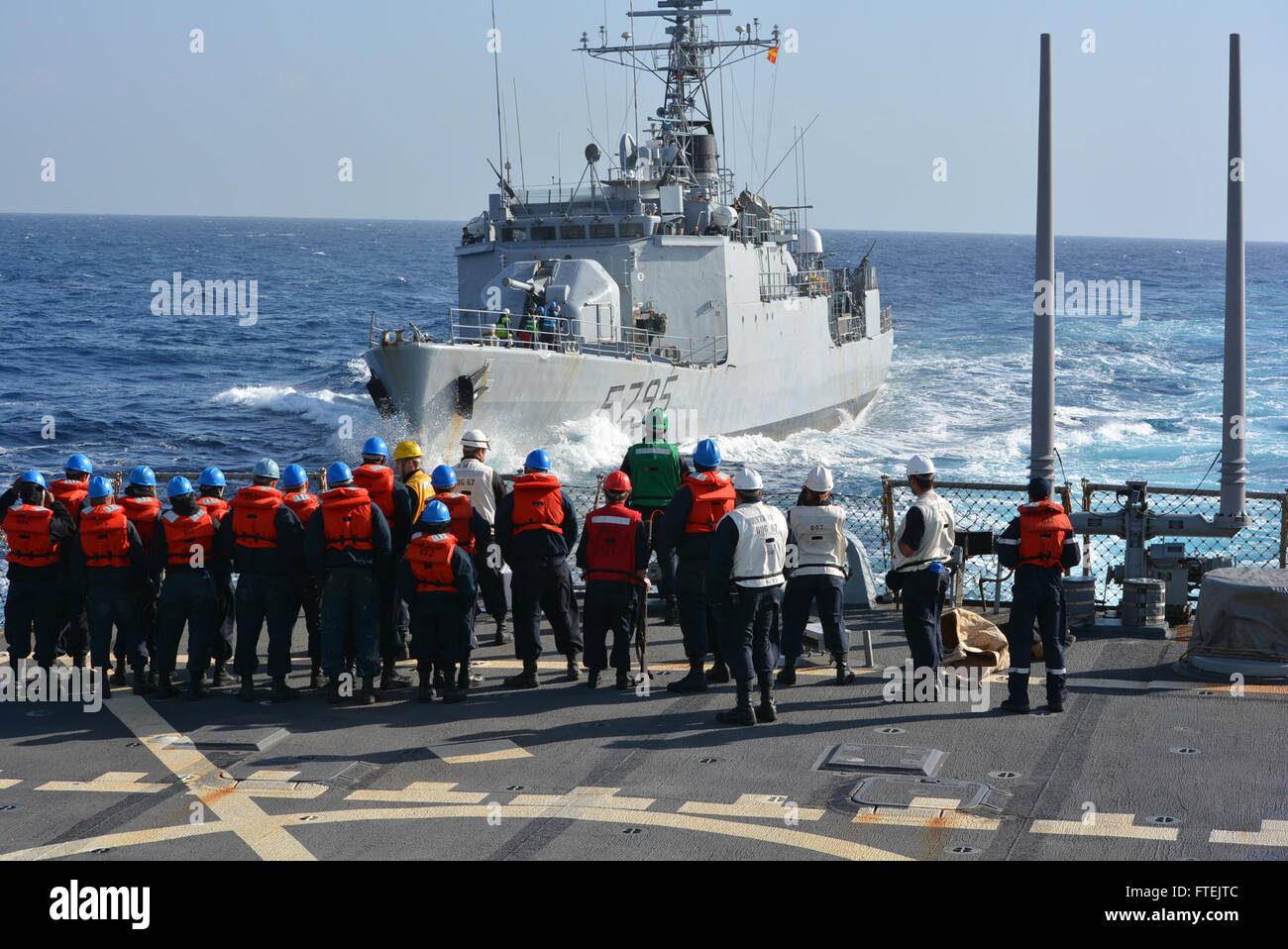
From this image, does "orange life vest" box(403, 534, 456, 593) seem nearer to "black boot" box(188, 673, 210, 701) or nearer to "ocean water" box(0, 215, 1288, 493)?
"black boot" box(188, 673, 210, 701)

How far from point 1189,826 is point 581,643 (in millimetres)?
4915

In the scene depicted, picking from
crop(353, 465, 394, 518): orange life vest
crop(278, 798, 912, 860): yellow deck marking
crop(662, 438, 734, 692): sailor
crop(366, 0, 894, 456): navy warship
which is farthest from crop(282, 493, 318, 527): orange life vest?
crop(366, 0, 894, 456): navy warship

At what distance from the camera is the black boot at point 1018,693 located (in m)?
9.02

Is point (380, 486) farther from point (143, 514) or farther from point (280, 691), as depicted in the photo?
point (143, 514)

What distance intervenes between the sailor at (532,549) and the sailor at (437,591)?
22.3 inches

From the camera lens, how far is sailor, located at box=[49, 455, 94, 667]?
403 inches

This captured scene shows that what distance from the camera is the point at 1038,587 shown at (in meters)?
9.10

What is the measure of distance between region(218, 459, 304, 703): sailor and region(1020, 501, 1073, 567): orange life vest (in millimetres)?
5163

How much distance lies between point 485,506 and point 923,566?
365cm

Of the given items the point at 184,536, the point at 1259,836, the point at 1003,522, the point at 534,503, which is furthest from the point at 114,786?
the point at 1003,522

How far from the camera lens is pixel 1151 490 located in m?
11.3

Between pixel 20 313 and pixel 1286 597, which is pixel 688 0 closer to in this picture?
pixel 1286 597

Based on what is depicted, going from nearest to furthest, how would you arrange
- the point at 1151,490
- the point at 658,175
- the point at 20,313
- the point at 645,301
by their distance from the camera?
the point at 1151,490, the point at 645,301, the point at 658,175, the point at 20,313
